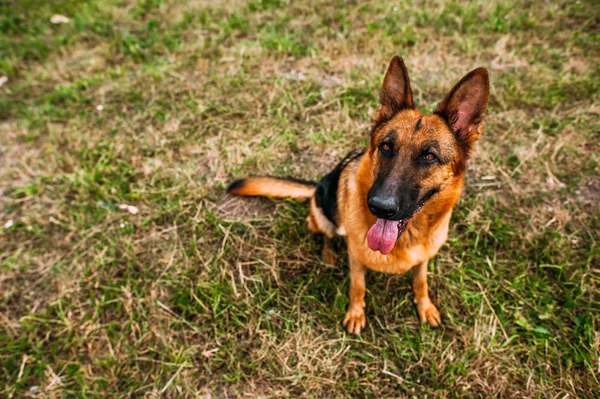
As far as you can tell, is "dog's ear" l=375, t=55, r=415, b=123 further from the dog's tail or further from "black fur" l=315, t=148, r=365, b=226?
the dog's tail

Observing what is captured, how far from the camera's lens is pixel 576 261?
315 centimetres

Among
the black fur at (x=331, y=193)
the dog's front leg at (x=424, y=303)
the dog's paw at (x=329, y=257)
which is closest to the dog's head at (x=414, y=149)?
the black fur at (x=331, y=193)

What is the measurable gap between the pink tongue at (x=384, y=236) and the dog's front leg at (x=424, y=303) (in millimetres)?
761

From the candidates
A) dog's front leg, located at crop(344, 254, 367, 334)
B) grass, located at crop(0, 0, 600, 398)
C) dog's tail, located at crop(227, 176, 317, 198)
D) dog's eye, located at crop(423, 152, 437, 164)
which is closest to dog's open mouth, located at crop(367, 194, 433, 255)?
dog's eye, located at crop(423, 152, 437, 164)

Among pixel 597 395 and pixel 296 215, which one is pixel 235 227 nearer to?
pixel 296 215

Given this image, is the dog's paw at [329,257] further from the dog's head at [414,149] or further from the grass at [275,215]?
the dog's head at [414,149]

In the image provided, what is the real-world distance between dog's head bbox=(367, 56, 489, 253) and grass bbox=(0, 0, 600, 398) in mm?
1204

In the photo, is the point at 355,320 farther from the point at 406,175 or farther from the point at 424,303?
the point at 406,175

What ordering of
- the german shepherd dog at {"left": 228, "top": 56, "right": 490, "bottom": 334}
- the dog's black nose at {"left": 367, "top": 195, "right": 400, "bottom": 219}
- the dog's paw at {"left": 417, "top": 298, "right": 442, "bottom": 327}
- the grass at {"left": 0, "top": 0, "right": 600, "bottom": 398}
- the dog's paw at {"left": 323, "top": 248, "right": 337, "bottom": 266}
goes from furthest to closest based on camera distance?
the dog's paw at {"left": 323, "top": 248, "right": 337, "bottom": 266}, the dog's paw at {"left": 417, "top": 298, "right": 442, "bottom": 327}, the grass at {"left": 0, "top": 0, "right": 600, "bottom": 398}, the german shepherd dog at {"left": 228, "top": 56, "right": 490, "bottom": 334}, the dog's black nose at {"left": 367, "top": 195, "right": 400, "bottom": 219}

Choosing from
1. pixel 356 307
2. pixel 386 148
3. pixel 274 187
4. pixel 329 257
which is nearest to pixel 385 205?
pixel 386 148

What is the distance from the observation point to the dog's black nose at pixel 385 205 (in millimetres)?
2121

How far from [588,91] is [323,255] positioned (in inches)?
144

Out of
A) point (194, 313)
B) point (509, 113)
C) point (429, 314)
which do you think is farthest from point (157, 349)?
point (509, 113)

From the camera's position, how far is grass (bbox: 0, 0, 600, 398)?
2934mm
